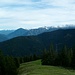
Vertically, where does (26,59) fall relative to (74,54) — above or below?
below

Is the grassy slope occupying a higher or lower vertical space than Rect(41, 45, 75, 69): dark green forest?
higher

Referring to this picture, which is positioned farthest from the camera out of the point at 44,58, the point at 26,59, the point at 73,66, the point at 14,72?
the point at 26,59

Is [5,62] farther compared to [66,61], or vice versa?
[66,61]

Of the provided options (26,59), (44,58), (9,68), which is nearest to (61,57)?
(44,58)

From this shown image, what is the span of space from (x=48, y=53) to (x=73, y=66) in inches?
764

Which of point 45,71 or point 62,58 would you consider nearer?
point 45,71

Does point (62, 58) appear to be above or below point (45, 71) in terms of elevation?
below

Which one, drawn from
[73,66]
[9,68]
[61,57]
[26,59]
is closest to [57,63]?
[61,57]

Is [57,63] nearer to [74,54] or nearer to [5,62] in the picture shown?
[74,54]

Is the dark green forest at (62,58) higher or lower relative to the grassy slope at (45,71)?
lower

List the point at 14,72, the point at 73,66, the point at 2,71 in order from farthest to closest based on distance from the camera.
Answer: the point at 73,66 → the point at 2,71 → the point at 14,72

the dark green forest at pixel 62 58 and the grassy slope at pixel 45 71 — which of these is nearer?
the grassy slope at pixel 45 71

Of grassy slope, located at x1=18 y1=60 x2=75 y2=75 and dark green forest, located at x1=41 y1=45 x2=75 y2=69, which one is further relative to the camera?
dark green forest, located at x1=41 y1=45 x2=75 y2=69

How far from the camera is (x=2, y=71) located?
79.6 m
